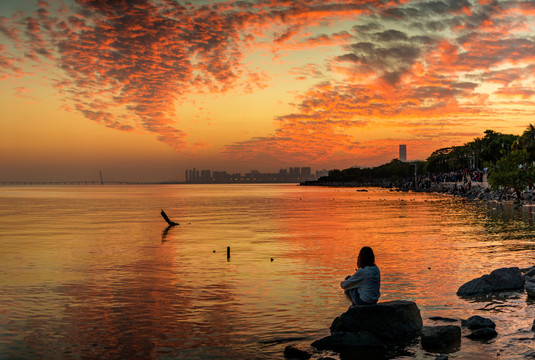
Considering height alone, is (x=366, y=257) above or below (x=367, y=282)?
above

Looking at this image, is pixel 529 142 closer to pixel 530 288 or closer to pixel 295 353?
pixel 530 288

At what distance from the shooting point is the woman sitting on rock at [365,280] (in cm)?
1384

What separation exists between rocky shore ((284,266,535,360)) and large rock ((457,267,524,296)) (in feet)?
15.3

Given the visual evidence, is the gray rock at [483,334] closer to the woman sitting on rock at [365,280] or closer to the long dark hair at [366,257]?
the woman sitting on rock at [365,280]

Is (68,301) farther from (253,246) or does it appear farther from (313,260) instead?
(253,246)

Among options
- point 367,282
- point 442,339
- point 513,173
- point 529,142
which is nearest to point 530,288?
point 442,339

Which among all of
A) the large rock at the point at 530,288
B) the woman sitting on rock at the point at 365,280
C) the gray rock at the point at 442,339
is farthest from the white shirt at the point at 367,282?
the large rock at the point at 530,288

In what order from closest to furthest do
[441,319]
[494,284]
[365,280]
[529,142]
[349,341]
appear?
[349,341], [365,280], [441,319], [494,284], [529,142]

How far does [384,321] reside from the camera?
13812 millimetres

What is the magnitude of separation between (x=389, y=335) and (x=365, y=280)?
5.42ft

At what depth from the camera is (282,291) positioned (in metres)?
21.2

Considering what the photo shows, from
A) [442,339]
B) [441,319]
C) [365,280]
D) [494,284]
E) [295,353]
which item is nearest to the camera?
[295,353]

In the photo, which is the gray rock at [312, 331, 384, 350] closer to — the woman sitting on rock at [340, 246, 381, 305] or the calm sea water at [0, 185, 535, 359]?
the calm sea water at [0, 185, 535, 359]

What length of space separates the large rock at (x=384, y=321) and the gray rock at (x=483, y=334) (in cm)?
152
